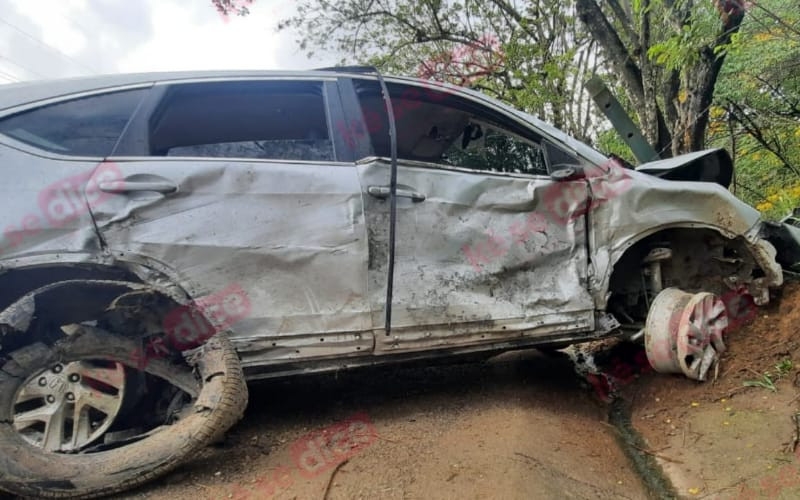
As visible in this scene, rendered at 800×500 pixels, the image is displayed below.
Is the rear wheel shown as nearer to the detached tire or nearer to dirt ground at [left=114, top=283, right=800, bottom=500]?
the detached tire

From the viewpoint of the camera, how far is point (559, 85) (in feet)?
32.7

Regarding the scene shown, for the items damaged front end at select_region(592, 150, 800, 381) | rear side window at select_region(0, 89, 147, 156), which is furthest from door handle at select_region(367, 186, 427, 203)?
rear side window at select_region(0, 89, 147, 156)

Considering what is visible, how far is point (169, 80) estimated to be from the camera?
2.49m

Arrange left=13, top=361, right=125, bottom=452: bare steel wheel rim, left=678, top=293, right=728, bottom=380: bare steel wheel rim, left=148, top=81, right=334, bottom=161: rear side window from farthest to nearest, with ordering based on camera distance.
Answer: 1. left=678, top=293, right=728, bottom=380: bare steel wheel rim
2. left=148, top=81, right=334, bottom=161: rear side window
3. left=13, top=361, right=125, bottom=452: bare steel wheel rim

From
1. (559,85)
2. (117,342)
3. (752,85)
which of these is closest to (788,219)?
(752,85)

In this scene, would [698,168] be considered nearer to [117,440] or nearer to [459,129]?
[459,129]

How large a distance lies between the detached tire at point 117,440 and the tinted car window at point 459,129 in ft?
4.80

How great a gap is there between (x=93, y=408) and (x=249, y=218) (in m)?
1.08

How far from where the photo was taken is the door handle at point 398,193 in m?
2.49

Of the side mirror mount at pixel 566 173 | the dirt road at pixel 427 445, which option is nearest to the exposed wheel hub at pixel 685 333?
the dirt road at pixel 427 445

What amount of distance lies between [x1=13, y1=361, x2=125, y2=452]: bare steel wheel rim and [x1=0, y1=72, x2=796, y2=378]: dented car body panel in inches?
17.8

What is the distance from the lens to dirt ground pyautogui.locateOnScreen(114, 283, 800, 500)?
2035mm

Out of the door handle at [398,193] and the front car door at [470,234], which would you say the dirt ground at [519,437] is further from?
the door handle at [398,193]

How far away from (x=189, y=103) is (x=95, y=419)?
62.4 inches
